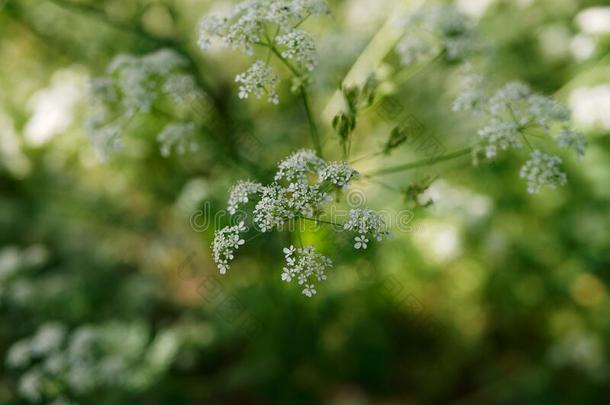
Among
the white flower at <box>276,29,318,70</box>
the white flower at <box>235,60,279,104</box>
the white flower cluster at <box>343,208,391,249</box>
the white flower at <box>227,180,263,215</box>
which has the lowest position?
the white flower cluster at <box>343,208,391,249</box>

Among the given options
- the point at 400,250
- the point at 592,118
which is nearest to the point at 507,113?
the point at 592,118

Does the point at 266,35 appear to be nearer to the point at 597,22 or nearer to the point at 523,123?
the point at 523,123

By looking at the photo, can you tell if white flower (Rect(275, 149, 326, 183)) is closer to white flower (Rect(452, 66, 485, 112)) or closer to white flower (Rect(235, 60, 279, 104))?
white flower (Rect(235, 60, 279, 104))

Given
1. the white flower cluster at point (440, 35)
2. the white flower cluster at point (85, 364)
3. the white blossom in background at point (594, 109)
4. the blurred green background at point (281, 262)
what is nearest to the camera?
the white flower cluster at point (440, 35)

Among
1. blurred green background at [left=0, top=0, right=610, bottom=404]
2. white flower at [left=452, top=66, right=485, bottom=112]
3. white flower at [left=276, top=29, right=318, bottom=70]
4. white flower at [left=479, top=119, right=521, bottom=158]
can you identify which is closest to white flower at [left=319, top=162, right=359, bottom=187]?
white flower at [left=276, top=29, right=318, bottom=70]

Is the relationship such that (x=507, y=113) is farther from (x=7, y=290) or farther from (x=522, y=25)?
(x=7, y=290)

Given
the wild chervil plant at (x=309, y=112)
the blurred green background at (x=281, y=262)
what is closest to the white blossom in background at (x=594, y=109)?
the blurred green background at (x=281, y=262)

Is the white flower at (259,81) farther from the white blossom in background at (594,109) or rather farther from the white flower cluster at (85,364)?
the white blossom in background at (594,109)
